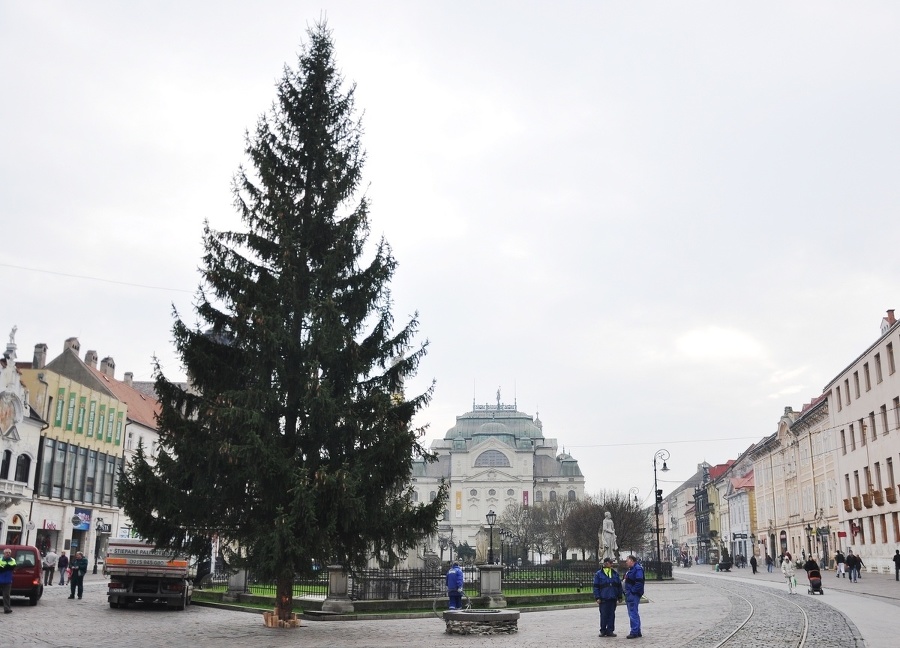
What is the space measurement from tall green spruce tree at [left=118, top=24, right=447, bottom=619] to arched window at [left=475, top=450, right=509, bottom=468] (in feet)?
430

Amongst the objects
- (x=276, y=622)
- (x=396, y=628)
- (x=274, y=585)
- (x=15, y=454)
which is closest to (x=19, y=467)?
(x=15, y=454)

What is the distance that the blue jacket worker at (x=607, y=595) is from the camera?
1769 centimetres

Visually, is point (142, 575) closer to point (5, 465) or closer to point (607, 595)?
point (607, 595)

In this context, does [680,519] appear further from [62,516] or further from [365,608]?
[365,608]

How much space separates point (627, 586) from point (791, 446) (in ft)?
176

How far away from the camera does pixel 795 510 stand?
65.1 metres

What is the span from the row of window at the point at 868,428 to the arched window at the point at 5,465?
45.3 m

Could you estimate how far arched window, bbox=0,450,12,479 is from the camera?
4250 cm

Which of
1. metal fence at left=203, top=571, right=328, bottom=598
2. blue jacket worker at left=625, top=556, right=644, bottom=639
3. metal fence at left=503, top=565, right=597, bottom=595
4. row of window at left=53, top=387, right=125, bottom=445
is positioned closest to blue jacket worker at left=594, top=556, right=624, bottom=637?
blue jacket worker at left=625, top=556, right=644, bottom=639

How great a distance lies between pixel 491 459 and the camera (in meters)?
150

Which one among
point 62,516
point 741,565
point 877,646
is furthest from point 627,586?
point 741,565

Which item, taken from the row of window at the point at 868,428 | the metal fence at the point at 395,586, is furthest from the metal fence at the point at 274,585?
the row of window at the point at 868,428

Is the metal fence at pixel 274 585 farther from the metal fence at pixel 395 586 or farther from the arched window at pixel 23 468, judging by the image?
the arched window at pixel 23 468

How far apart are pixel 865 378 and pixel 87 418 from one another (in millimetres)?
46039
